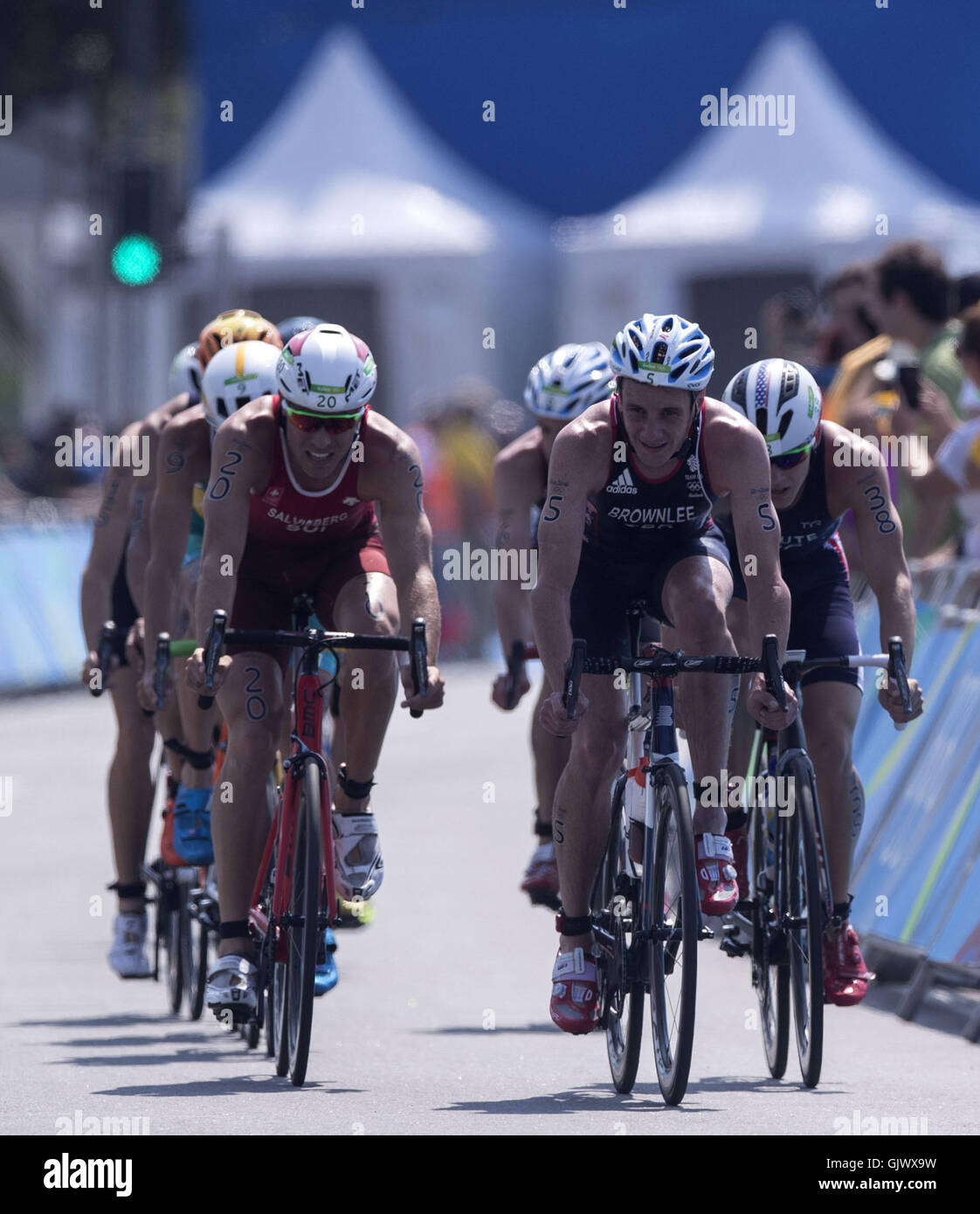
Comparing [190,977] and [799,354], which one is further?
[799,354]

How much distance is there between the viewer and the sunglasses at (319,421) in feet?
24.4

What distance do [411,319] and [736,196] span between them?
4.58 m

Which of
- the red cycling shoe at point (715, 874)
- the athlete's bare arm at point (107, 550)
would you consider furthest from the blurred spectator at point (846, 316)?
the red cycling shoe at point (715, 874)

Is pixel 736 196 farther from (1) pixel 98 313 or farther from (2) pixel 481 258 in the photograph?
(1) pixel 98 313

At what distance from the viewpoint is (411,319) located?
31781 mm

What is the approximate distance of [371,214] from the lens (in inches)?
1227

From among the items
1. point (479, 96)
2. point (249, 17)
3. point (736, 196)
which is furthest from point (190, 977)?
point (249, 17)

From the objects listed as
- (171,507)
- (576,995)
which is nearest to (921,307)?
(171,507)

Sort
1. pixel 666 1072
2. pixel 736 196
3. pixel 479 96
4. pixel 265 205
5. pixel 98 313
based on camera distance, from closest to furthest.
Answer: pixel 666 1072, pixel 98 313, pixel 736 196, pixel 265 205, pixel 479 96

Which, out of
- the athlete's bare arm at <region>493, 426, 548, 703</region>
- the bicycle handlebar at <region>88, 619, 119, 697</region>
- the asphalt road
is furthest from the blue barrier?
the athlete's bare arm at <region>493, 426, 548, 703</region>

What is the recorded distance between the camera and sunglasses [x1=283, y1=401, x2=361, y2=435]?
743cm

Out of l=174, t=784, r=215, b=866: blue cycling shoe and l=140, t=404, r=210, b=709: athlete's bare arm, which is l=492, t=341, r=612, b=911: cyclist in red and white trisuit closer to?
l=174, t=784, r=215, b=866: blue cycling shoe

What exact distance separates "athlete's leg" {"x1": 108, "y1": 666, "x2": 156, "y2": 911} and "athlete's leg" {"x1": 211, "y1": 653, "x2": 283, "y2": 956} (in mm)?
2024

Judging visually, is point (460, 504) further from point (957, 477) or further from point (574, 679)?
point (574, 679)
